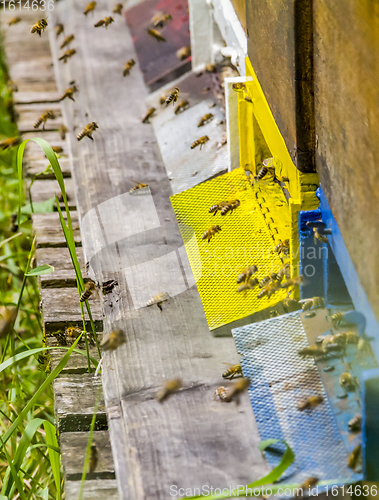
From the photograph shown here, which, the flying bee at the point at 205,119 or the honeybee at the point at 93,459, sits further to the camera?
the flying bee at the point at 205,119

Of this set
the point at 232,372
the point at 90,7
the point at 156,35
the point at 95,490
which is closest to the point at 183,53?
the point at 156,35

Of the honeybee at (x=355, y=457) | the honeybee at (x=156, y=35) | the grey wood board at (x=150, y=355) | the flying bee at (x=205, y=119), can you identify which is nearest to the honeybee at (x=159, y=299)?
the grey wood board at (x=150, y=355)

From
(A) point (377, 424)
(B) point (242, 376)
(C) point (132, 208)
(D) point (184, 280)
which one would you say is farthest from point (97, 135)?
(A) point (377, 424)

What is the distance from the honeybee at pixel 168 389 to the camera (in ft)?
7.74

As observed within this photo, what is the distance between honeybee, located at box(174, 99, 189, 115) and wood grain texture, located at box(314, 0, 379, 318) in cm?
259

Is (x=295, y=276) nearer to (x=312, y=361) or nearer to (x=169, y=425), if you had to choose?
(x=312, y=361)

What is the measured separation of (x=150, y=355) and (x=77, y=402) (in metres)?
0.38

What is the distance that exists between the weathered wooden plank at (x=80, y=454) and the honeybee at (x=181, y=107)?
2.89 m

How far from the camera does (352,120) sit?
5.92 ft

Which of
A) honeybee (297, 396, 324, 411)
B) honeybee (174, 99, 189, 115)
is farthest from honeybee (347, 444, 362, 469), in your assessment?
honeybee (174, 99, 189, 115)

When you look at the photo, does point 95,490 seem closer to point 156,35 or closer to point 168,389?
point 168,389

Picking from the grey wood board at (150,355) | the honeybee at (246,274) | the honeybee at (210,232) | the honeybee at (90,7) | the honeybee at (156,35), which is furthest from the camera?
the honeybee at (90,7)

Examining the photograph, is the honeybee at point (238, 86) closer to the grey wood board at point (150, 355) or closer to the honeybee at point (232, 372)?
the grey wood board at point (150, 355)

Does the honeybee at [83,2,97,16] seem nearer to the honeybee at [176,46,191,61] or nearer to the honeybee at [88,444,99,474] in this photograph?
the honeybee at [176,46,191,61]
